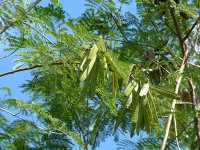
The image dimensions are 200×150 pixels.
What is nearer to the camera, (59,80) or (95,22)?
(59,80)

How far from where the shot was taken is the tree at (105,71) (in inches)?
95.3

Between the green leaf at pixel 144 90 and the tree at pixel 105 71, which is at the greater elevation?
the tree at pixel 105 71

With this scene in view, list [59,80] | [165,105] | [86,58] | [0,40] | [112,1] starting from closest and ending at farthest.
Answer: [86,58]
[0,40]
[59,80]
[112,1]
[165,105]

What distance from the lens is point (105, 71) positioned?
7.75 ft

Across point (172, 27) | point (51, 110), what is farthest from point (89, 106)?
point (172, 27)

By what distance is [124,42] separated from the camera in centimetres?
511

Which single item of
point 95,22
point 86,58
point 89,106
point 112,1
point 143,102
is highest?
point 95,22

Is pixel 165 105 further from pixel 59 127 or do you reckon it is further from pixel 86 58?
pixel 86 58

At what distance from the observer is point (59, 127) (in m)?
4.40

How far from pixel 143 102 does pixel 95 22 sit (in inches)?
105

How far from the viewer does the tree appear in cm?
242

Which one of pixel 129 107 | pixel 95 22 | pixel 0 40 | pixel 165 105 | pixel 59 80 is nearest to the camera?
pixel 129 107

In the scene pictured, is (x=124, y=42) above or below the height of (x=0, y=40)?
above

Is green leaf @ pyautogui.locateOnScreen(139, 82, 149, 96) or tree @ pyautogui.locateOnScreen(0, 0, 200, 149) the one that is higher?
tree @ pyautogui.locateOnScreen(0, 0, 200, 149)
